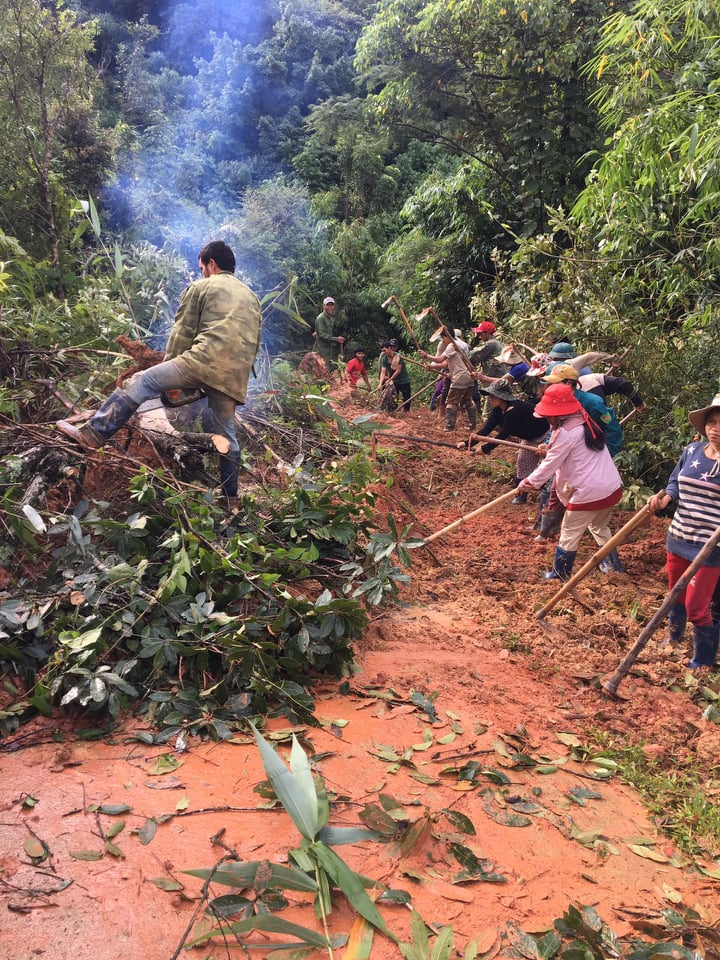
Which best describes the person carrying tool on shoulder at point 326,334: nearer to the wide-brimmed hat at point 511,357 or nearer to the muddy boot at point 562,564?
the wide-brimmed hat at point 511,357

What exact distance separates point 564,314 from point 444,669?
491cm

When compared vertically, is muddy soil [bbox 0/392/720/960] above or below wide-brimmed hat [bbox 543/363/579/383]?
below

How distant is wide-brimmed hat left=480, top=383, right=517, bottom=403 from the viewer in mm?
6055

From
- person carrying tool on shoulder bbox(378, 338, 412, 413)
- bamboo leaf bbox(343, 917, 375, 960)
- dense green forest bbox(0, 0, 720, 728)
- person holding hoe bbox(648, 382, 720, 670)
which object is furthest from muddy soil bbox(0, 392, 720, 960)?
person carrying tool on shoulder bbox(378, 338, 412, 413)

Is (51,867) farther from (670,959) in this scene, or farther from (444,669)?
(444,669)

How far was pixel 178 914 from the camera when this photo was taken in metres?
1.87

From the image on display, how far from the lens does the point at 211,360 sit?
403cm

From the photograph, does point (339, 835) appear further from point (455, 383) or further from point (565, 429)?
point (455, 383)

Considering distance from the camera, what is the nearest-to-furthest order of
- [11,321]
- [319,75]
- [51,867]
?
[51,867] → [11,321] → [319,75]

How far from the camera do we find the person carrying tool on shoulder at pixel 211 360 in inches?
153

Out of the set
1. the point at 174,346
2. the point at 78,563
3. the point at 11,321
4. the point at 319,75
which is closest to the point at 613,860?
the point at 78,563

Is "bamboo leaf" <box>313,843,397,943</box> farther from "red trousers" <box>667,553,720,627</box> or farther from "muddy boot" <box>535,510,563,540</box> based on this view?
"muddy boot" <box>535,510,563,540</box>

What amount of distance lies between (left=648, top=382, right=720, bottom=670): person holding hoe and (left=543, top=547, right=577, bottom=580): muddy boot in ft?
3.53

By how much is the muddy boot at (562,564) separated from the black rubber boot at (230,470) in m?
2.27
